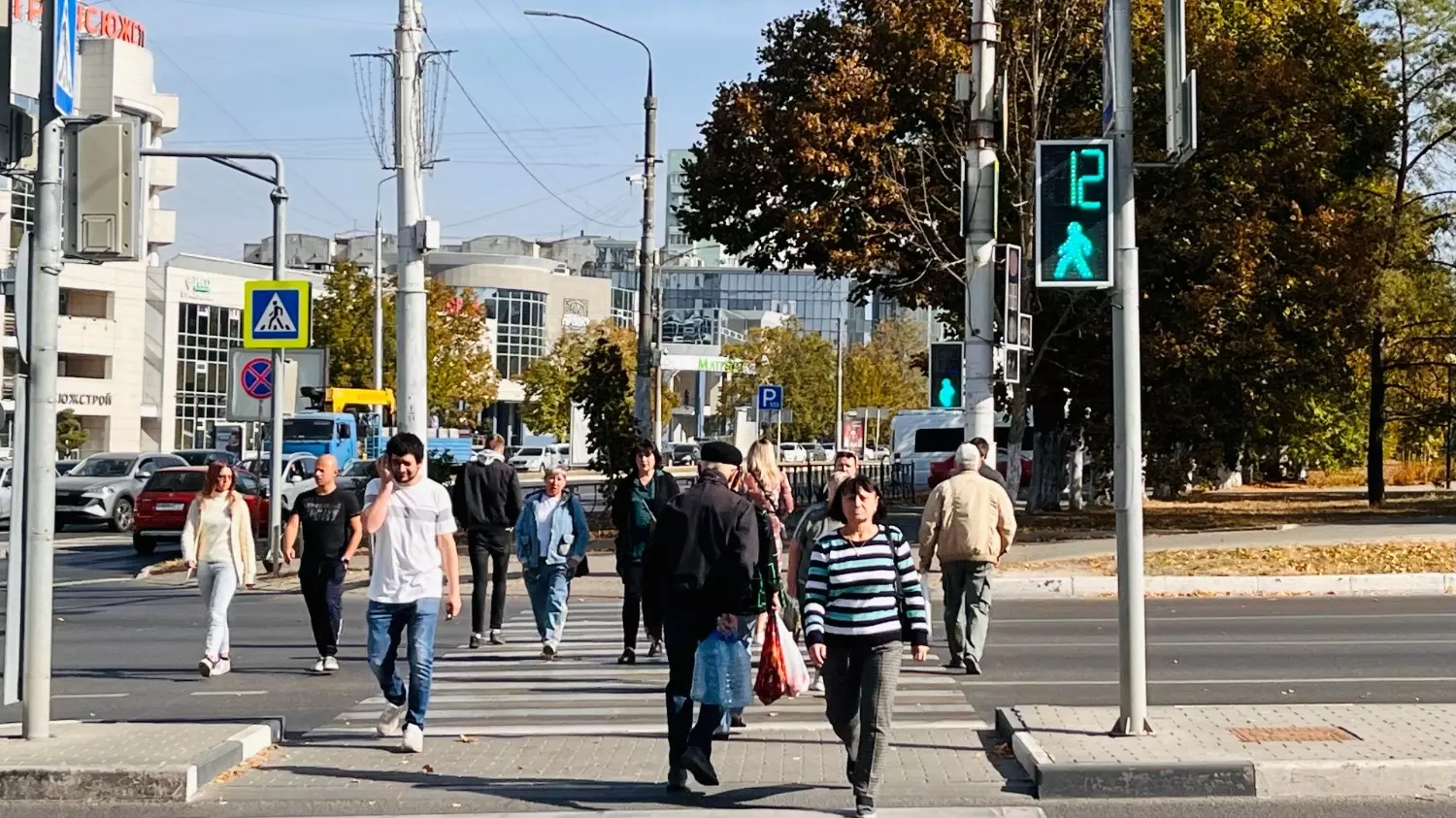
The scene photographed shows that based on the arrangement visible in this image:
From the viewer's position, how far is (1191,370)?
111 ft

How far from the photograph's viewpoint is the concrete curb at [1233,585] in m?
21.7

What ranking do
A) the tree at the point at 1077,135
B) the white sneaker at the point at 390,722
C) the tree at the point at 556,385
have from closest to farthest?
1. the white sneaker at the point at 390,722
2. the tree at the point at 1077,135
3. the tree at the point at 556,385

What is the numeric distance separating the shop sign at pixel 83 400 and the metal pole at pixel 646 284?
43225mm

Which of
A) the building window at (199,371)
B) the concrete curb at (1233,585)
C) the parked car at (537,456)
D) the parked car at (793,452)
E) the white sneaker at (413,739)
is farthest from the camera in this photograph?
the parked car at (793,452)

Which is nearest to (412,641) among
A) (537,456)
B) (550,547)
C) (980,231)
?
(550,547)

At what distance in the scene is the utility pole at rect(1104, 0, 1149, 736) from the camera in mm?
9734

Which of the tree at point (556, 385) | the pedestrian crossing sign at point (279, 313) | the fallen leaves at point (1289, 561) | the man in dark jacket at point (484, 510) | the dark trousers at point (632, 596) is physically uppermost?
the tree at point (556, 385)

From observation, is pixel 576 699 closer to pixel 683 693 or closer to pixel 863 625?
pixel 683 693

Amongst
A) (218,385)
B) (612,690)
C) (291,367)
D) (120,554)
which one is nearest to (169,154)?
(291,367)

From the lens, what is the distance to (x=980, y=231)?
65.6ft

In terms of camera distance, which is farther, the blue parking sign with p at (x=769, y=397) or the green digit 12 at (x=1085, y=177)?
the blue parking sign with p at (x=769, y=397)

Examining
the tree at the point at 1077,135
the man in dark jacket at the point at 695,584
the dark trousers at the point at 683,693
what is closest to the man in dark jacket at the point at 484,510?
Answer: the man in dark jacket at the point at 695,584

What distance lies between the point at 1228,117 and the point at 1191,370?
4848 mm

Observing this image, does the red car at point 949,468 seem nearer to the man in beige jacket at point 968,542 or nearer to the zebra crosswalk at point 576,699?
the zebra crosswalk at point 576,699
